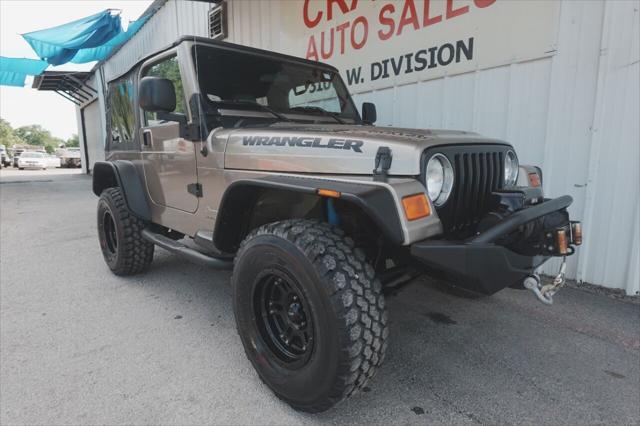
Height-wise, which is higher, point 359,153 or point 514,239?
point 359,153

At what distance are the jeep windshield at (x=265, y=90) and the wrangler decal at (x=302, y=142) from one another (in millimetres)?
357

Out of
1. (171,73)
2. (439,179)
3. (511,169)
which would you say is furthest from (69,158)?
(439,179)

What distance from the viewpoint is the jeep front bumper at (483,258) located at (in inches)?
60.1

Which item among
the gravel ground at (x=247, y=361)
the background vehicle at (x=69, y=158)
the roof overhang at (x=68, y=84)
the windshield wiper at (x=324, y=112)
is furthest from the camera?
the background vehicle at (x=69, y=158)

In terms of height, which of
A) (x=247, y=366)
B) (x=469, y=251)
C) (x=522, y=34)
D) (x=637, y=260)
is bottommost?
(x=247, y=366)

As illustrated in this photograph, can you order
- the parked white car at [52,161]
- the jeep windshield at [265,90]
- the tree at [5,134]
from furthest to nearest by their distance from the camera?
the tree at [5,134] → the parked white car at [52,161] → the jeep windshield at [265,90]

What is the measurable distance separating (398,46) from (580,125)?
2.14 metres

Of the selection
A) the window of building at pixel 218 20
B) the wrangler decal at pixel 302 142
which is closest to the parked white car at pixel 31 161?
the window of building at pixel 218 20

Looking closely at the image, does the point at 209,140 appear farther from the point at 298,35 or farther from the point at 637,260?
the point at 298,35

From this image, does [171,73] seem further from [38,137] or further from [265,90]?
[38,137]

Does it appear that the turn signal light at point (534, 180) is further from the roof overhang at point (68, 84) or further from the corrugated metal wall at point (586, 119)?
the roof overhang at point (68, 84)

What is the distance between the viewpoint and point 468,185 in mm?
1879

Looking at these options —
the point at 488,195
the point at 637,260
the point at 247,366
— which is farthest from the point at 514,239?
the point at 637,260

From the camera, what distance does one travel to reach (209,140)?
2.42 m
